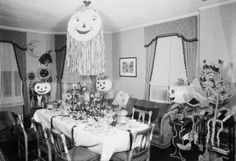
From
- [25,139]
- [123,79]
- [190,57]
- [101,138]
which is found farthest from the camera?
[123,79]

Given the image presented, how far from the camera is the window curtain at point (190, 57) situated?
3.92 metres

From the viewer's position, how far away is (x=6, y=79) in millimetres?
4980

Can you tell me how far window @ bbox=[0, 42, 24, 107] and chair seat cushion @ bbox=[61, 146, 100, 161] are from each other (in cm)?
332

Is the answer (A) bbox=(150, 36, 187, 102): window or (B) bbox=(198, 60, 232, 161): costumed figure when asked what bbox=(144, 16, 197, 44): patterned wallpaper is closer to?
(A) bbox=(150, 36, 187, 102): window

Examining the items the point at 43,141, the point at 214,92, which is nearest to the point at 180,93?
the point at 214,92

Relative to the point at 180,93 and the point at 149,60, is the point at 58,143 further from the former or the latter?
the point at 149,60

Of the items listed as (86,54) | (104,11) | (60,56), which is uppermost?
(104,11)

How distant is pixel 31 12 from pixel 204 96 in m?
3.35

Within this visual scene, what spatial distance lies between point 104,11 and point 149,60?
1.78 metres

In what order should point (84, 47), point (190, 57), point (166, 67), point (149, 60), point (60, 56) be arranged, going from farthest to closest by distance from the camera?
1. point (60, 56)
2. point (149, 60)
3. point (166, 67)
4. point (190, 57)
5. point (84, 47)

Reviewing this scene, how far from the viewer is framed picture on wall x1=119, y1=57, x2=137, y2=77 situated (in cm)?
523

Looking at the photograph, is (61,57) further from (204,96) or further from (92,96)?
(204,96)

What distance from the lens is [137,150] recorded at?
2.49m

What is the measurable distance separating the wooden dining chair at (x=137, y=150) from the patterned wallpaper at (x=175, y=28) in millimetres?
2455
